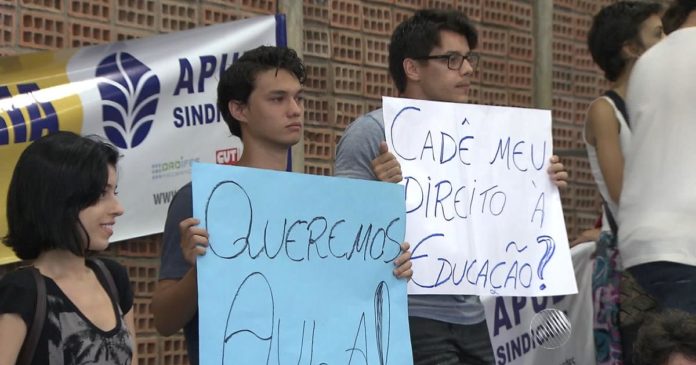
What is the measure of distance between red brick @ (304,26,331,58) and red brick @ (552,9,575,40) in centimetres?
183

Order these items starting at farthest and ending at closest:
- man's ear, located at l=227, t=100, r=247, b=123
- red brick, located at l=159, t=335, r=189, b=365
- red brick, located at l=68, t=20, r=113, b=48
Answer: red brick, located at l=159, t=335, r=189, b=365 < red brick, located at l=68, t=20, r=113, b=48 < man's ear, located at l=227, t=100, r=247, b=123

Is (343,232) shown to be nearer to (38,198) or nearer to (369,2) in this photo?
(38,198)

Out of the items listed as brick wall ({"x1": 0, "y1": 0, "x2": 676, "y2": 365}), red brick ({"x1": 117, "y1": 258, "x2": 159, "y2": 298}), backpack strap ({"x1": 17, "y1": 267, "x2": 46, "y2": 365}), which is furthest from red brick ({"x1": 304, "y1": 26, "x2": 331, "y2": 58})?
backpack strap ({"x1": 17, "y1": 267, "x2": 46, "y2": 365})

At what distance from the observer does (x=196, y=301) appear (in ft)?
12.9

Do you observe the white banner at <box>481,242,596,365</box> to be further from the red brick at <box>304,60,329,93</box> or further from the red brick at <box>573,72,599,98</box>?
the red brick at <box>573,72,599,98</box>

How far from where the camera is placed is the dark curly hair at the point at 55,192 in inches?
140

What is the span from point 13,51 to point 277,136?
164 centimetres

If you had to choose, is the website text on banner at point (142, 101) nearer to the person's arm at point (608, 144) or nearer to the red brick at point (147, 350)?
the red brick at point (147, 350)

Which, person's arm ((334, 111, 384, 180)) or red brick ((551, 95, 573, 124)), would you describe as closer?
person's arm ((334, 111, 384, 180))

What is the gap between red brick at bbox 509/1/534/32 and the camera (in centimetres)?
785

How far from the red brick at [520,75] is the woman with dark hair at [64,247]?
436cm

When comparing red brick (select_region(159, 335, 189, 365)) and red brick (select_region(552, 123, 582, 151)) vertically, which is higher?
red brick (select_region(552, 123, 582, 151))

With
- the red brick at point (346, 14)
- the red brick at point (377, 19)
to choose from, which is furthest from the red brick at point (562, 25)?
the red brick at point (346, 14)

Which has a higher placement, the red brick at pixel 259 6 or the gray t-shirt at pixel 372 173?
the red brick at pixel 259 6
